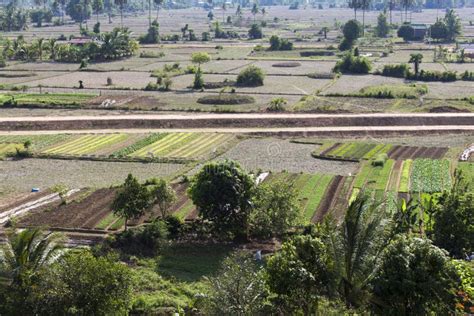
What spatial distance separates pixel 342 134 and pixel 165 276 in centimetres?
2838

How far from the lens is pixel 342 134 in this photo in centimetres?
4916

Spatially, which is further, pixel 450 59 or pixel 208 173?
pixel 450 59

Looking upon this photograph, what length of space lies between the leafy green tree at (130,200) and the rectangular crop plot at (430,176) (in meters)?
14.8

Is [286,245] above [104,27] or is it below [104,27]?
below

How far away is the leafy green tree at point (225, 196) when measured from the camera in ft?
86.6

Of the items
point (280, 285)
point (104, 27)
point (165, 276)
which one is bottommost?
point (165, 276)

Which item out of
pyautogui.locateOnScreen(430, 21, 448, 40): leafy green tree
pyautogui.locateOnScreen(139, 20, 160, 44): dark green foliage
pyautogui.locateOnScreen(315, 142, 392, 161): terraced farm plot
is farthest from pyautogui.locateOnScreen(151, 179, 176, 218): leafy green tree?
pyautogui.locateOnScreen(430, 21, 448, 40): leafy green tree

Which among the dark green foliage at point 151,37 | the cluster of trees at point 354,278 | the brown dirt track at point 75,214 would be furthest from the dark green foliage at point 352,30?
the cluster of trees at point 354,278

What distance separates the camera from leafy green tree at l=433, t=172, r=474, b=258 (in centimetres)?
2250

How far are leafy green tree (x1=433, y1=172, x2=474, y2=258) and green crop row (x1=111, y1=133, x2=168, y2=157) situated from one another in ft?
80.2

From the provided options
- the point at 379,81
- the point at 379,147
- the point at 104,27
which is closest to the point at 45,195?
the point at 379,147

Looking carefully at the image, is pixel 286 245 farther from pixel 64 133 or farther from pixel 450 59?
pixel 450 59

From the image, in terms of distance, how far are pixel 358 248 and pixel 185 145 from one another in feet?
97.5

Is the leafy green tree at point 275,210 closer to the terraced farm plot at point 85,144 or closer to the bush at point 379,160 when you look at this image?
the bush at point 379,160
